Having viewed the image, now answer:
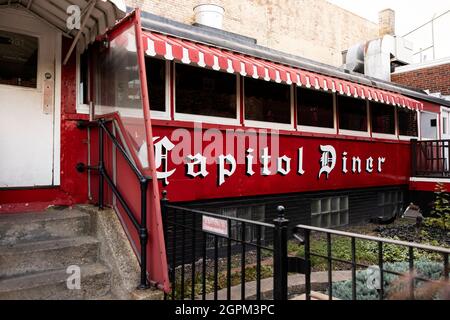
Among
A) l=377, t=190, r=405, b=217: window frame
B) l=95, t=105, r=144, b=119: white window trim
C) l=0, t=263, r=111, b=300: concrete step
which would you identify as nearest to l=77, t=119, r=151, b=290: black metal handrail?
l=95, t=105, r=144, b=119: white window trim

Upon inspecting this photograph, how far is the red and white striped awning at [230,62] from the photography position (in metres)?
4.28

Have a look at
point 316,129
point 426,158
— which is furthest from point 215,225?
point 426,158

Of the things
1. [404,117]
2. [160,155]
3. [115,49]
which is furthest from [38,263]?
[404,117]

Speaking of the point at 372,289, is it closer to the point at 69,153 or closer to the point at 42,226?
the point at 42,226

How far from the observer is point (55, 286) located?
3.37 meters

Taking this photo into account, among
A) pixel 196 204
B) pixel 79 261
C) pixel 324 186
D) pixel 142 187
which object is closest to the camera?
pixel 142 187

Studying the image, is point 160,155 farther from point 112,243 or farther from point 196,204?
point 112,243

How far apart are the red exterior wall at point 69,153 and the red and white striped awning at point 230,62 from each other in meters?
1.29

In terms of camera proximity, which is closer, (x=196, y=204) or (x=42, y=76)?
(x=42, y=76)

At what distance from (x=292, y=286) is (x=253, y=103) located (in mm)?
3247

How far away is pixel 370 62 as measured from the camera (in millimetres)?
14117

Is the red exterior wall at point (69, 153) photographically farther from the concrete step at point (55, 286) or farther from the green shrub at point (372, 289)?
the green shrub at point (372, 289)

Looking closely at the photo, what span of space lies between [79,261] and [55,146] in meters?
1.72

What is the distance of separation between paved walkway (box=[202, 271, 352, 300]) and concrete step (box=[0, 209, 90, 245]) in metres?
1.72
